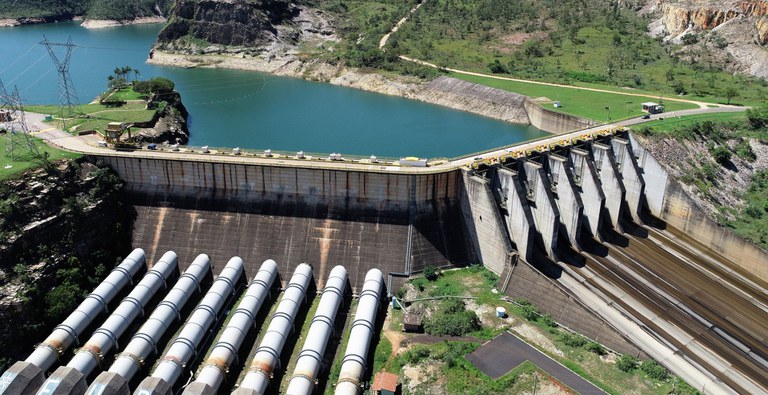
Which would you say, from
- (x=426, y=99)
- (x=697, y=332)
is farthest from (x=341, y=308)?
(x=426, y=99)

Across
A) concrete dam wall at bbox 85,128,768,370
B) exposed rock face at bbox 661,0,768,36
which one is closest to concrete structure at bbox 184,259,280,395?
concrete dam wall at bbox 85,128,768,370

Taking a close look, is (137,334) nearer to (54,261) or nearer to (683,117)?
(54,261)

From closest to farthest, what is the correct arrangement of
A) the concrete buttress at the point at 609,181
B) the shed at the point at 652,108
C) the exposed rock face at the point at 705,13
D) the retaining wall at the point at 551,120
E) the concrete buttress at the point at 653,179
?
the concrete buttress at the point at 609,181 < the concrete buttress at the point at 653,179 < the shed at the point at 652,108 < the retaining wall at the point at 551,120 < the exposed rock face at the point at 705,13

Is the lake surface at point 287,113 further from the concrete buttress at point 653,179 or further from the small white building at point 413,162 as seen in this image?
the small white building at point 413,162

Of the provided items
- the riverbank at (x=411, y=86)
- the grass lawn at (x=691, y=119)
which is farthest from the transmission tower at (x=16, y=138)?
the riverbank at (x=411, y=86)

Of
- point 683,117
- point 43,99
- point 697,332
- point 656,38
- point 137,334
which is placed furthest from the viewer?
point 656,38
